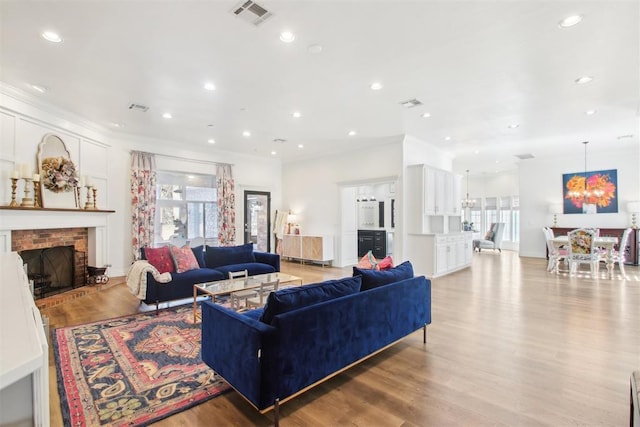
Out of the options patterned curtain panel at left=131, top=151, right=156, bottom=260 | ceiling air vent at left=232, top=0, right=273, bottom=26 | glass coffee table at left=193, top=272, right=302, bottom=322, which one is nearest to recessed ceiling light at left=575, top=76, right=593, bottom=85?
ceiling air vent at left=232, top=0, right=273, bottom=26

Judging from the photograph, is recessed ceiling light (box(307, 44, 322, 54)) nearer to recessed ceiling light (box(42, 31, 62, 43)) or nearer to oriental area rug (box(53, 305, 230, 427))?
recessed ceiling light (box(42, 31, 62, 43))

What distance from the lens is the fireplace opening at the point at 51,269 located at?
15.3 feet

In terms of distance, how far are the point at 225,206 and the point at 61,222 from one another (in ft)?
11.3

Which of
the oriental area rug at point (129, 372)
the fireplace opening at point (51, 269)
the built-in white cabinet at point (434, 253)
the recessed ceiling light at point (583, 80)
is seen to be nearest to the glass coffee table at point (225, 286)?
the oriental area rug at point (129, 372)

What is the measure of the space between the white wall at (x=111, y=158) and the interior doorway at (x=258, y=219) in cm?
20

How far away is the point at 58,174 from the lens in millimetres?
4902

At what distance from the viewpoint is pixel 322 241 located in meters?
7.94

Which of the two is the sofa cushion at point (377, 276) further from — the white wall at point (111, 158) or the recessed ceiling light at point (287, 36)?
the white wall at point (111, 158)

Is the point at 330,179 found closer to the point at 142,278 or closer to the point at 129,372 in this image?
the point at 142,278

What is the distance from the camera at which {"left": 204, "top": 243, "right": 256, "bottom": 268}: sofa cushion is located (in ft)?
17.4

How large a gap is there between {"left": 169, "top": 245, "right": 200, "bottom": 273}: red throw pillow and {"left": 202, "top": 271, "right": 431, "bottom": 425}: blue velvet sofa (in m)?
2.43

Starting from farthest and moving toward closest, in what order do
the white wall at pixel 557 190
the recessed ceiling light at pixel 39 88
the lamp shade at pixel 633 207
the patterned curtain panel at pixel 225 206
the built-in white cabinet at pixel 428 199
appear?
the white wall at pixel 557 190 → the patterned curtain panel at pixel 225 206 → the lamp shade at pixel 633 207 → the built-in white cabinet at pixel 428 199 → the recessed ceiling light at pixel 39 88

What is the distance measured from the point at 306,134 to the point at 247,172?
2867 millimetres

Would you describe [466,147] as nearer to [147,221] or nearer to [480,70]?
[480,70]
